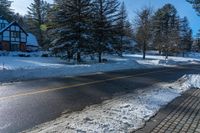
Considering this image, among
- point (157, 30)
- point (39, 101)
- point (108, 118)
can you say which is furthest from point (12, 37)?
point (108, 118)

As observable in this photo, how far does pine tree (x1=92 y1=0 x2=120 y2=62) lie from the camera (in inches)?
1428

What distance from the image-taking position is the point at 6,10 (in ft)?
272

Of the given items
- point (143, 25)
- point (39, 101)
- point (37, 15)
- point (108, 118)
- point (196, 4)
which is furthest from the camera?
point (37, 15)

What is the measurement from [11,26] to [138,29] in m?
26.0

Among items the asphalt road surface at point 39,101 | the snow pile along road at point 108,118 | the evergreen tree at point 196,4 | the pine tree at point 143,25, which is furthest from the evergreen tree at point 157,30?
the snow pile along road at point 108,118

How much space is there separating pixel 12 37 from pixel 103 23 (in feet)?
97.3

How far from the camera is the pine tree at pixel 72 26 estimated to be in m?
33.1

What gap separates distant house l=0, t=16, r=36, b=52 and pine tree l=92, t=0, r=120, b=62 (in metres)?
28.8

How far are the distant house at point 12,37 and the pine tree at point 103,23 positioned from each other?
1136 inches

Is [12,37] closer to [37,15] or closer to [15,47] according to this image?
[15,47]

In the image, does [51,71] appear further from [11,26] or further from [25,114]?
[11,26]

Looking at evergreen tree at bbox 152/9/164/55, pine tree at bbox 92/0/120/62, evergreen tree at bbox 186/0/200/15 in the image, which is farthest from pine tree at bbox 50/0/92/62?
evergreen tree at bbox 152/9/164/55

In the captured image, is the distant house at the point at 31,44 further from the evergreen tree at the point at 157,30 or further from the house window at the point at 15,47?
the evergreen tree at the point at 157,30

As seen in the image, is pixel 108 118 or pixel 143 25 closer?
pixel 108 118
